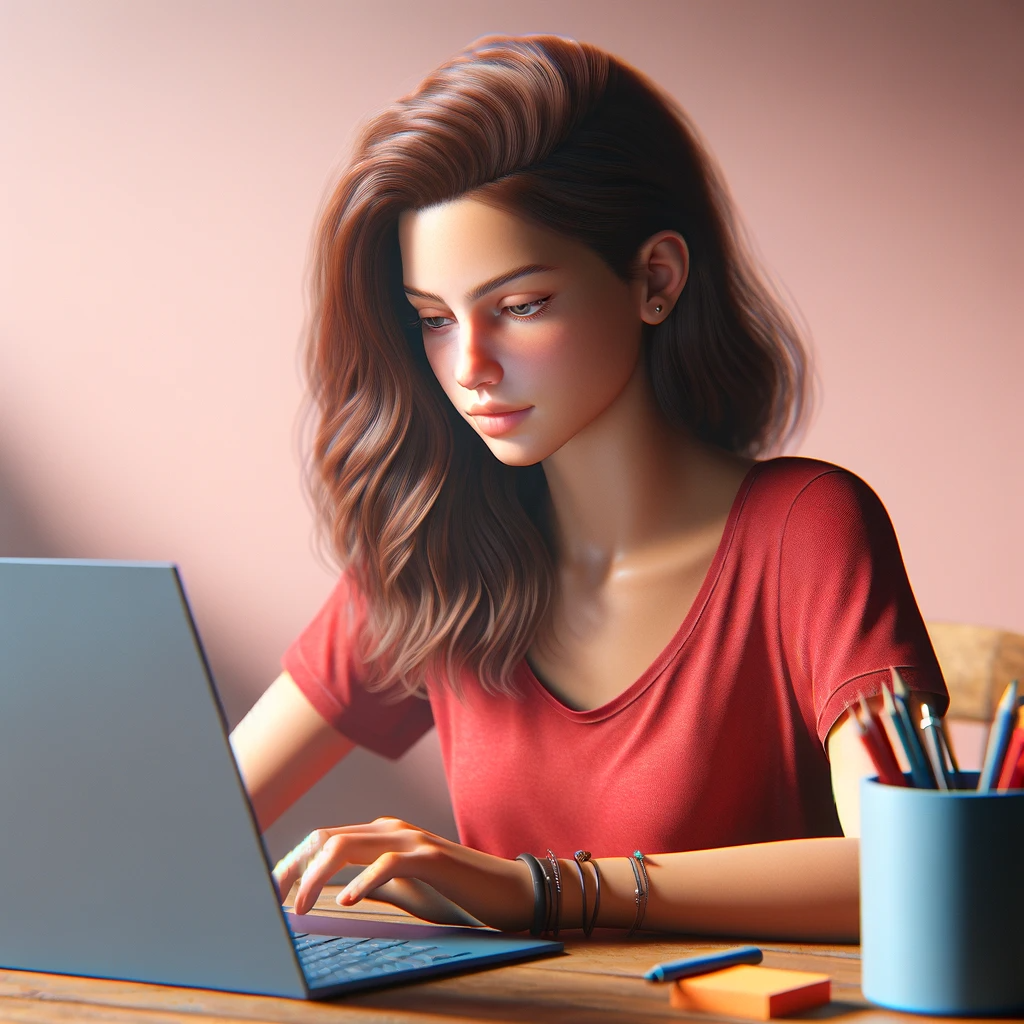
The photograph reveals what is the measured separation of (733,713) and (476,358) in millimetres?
370

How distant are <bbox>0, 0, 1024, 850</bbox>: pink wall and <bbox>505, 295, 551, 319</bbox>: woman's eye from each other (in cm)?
94

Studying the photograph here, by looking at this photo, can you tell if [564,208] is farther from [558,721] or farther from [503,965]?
[503,965]

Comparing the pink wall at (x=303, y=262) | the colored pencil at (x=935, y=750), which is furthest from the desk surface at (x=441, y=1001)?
the pink wall at (x=303, y=262)

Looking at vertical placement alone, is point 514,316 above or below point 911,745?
above

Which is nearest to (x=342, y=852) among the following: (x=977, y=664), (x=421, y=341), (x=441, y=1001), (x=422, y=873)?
(x=422, y=873)

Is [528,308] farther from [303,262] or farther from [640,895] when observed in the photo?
[303,262]

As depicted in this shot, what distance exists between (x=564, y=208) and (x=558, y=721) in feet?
1.45

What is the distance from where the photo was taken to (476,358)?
3.28 ft

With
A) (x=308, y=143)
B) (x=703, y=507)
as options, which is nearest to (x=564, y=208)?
(x=703, y=507)

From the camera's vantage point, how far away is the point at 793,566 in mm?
1055

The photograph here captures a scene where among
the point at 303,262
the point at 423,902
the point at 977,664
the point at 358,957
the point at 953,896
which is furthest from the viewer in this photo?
the point at 303,262

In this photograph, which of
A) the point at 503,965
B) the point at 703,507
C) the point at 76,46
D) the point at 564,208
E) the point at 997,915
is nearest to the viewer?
the point at 997,915

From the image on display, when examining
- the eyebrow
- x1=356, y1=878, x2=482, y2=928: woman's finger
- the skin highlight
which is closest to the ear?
the skin highlight

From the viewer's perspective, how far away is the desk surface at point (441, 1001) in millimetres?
611
